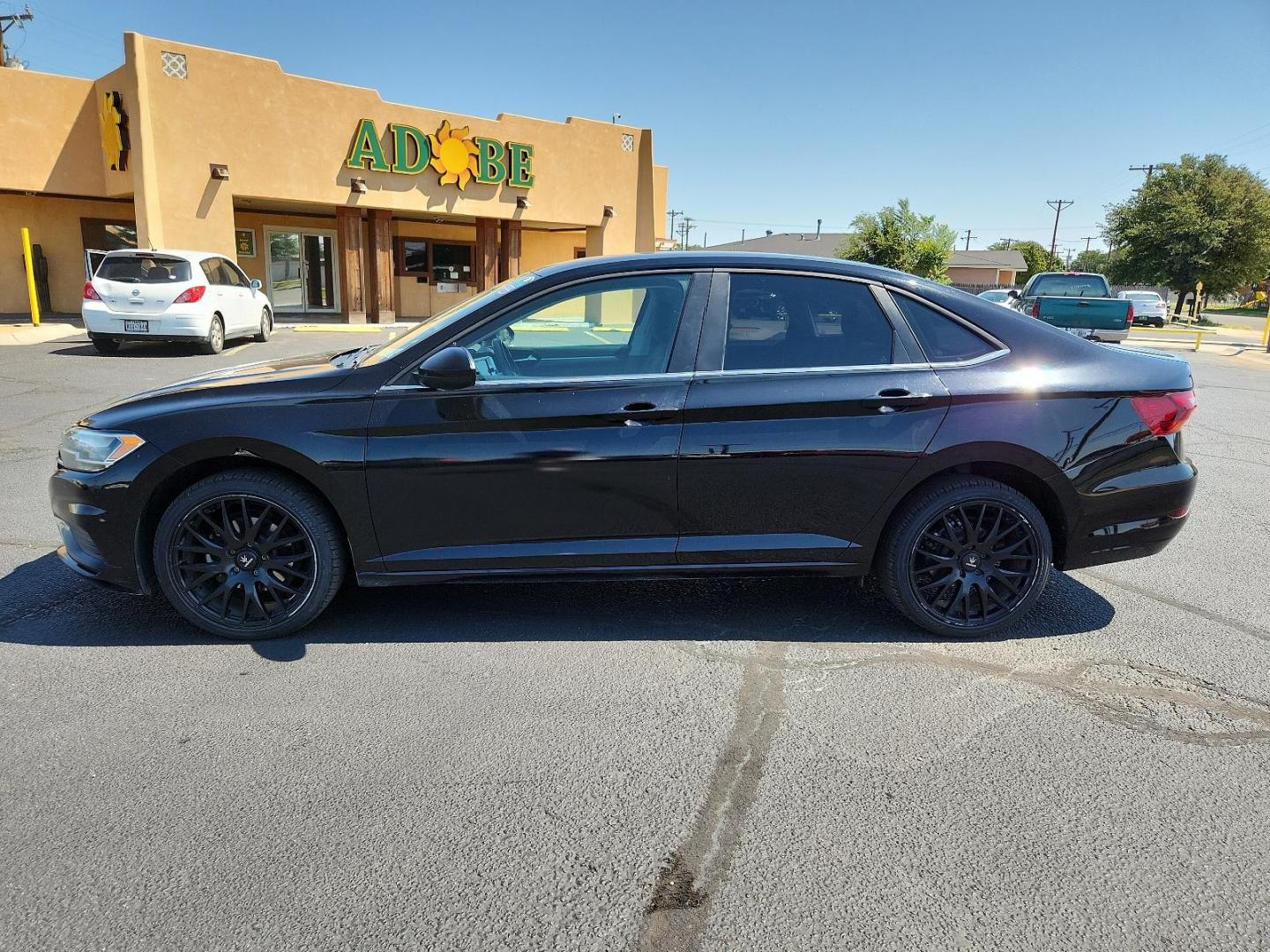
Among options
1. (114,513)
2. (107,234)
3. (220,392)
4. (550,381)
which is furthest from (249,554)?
(107,234)

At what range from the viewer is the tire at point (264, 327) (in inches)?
658

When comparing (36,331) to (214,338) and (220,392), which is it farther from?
(220,392)

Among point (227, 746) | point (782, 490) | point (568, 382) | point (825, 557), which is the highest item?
point (568, 382)

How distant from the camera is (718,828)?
8.45ft

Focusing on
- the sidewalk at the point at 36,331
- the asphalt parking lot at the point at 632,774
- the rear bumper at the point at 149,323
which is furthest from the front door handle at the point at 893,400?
the sidewalk at the point at 36,331

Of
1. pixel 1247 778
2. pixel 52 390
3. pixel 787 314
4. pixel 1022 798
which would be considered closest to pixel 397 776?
pixel 1022 798

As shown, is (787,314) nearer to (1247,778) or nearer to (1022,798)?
(1022,798)

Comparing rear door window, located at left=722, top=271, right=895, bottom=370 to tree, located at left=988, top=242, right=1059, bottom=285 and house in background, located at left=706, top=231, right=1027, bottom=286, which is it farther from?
tree, located at left=988, top=242, right=1059, bottom=285

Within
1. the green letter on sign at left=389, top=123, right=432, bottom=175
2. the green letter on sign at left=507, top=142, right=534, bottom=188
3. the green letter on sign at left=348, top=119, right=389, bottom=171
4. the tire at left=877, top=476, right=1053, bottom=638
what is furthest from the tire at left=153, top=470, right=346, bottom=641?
the green letter on sign at left=507, top=142, right=534, bottom=188

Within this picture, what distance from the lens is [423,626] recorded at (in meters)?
3.97

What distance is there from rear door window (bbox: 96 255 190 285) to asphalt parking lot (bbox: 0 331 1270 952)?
10.5 metres

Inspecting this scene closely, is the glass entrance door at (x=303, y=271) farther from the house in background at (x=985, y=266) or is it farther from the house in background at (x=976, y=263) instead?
the house in background at (x=985, y=266)

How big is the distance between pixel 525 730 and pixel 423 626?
42.5 inches

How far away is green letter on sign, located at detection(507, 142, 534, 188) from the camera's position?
23.0 meters
